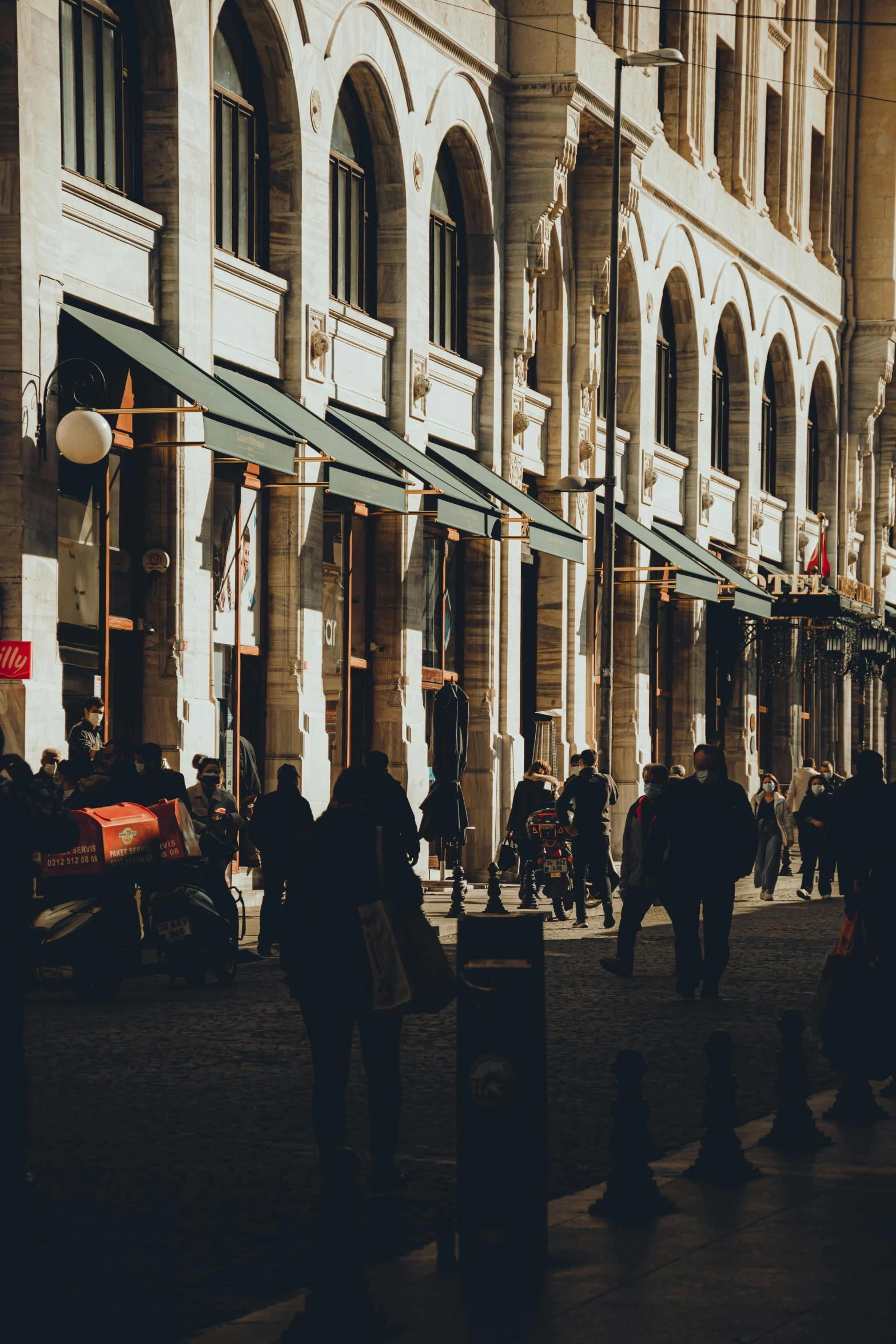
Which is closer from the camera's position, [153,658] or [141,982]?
[141,982]

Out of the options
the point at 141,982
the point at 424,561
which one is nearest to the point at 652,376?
the point at 424,561

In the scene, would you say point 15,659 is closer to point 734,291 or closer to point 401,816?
point 401,816

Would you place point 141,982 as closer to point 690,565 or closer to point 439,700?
point 439,700

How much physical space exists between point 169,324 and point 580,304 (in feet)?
40.0

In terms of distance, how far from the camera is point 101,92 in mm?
19438

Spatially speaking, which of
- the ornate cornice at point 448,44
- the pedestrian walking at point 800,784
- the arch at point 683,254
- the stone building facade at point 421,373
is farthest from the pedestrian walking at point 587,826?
the arch at point 683,254

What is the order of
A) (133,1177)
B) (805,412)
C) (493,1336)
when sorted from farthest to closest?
(805,412) < (133,1177) < (493,1336)

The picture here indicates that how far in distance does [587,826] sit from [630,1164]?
13894 mm

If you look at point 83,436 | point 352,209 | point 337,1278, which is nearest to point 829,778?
point 352,209

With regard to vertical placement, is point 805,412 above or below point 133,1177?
above

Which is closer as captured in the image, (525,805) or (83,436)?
(83,436)

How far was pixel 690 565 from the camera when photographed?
113 feet

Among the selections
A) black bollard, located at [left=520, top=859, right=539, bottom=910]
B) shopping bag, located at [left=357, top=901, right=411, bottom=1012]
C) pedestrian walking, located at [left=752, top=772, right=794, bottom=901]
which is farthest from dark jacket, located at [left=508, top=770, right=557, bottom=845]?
shopping bag, located at [left=357, top=901, right=411, bottom=1012]

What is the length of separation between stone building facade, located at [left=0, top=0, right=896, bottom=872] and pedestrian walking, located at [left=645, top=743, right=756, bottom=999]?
18.5 feet
